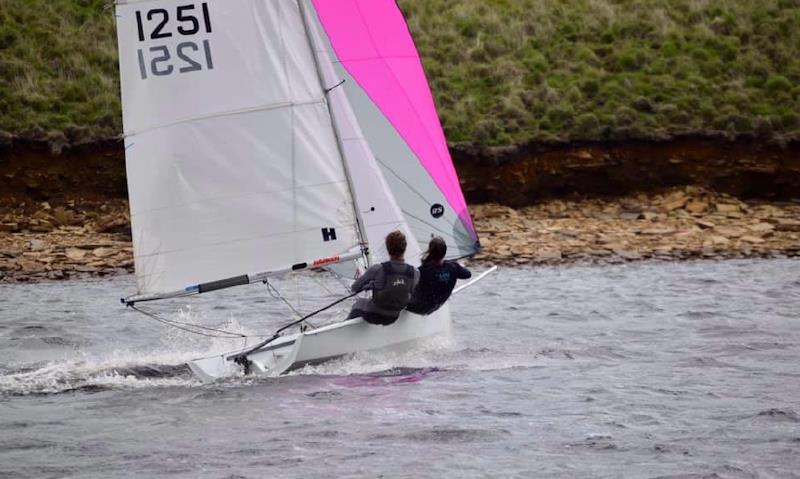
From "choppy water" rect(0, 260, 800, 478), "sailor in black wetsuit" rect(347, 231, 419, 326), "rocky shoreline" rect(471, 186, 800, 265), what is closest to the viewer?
"choppy water" rect(0, 260, 800, 478)

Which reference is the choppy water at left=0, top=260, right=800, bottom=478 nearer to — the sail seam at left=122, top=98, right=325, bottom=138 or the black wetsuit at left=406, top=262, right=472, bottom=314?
the black wetsuit at left=406, top=262, right=472, bottom=314

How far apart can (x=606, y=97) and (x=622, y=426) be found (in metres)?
20.2

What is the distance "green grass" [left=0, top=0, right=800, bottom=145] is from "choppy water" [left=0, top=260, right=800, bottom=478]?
1117 centimetres

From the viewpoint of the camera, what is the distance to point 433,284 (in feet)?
39.6

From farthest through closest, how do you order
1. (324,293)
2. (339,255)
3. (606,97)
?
1. (606,97)
2. (324,293)
3. (339,255)

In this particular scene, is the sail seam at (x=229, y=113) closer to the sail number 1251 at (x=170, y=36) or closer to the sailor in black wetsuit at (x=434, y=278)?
the sail number 1251 at (x=170, y=36)

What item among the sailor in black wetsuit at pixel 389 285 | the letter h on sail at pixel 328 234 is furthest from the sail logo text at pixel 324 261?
the sailor in black wetsuit at pixel 389 285

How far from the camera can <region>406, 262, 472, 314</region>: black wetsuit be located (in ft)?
39.5

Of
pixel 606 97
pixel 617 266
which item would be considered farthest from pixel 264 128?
pixel 606 97

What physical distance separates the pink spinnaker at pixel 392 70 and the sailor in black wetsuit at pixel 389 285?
1590 millimetres

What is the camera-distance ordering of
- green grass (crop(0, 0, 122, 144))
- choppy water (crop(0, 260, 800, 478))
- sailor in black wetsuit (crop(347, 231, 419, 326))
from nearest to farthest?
choppy water (crop(0, 260, 800, 478)) < sailor in black wetsuit (crop(347, 231, 419, 326)) < green grass (crop(0, 0, 122, 144))

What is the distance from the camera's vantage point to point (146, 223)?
38.8 feet

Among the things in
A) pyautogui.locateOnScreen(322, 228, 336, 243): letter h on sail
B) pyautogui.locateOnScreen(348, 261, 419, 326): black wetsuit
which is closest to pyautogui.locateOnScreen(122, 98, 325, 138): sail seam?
pyautogui.locateOnScreen(322, 228, 336, 243): letter h on sail

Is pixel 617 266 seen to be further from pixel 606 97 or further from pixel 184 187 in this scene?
pixel 184 187
